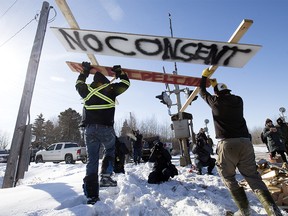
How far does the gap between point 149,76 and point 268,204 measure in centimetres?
378

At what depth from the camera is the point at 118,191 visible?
421 centimetres

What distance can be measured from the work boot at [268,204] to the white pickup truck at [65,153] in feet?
55.7

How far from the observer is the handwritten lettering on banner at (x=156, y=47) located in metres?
4.29

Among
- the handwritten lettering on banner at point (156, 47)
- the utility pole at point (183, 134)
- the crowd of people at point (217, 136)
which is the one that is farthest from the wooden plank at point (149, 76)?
the utility pole at point (183, 134)

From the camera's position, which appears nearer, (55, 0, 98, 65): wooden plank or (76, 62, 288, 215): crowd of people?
(76, 62, 288, 215): crowd of people

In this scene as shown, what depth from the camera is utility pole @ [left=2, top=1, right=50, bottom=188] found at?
6.56 metres

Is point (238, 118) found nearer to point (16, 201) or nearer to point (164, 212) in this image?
point (164, 212)

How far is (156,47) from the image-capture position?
4.44 m

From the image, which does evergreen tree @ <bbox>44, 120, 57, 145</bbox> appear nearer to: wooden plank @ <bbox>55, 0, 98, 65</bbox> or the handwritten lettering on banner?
the handwritten lettering on banner

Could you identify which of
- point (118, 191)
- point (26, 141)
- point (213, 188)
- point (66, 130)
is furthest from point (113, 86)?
point (66, 130)

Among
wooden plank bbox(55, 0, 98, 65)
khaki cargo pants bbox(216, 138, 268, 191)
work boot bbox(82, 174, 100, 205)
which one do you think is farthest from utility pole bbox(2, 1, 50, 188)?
khaki cargo pants bbox(216, 138, 268, 191)

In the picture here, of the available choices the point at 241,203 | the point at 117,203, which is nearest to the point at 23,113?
the point at 117,203

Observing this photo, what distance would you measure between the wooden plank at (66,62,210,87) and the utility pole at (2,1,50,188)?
2.13 meters

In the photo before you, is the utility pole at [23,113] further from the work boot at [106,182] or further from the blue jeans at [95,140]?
the blue jeans at [95,140]
